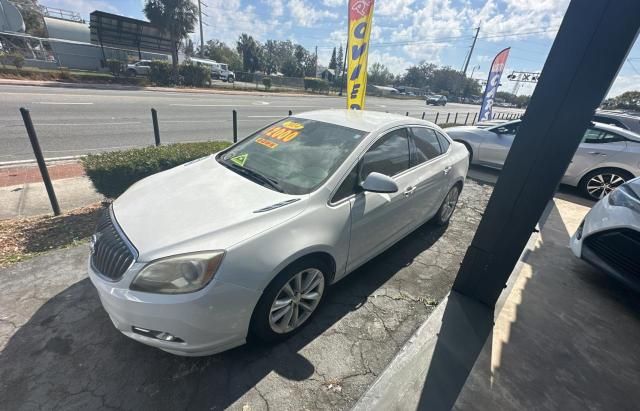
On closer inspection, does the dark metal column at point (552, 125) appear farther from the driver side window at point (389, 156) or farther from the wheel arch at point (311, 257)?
the wheel arch at point (311, 257)

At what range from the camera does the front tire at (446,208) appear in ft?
13.4

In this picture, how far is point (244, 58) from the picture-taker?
63906mm

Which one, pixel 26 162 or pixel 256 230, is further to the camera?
pixel 26 162

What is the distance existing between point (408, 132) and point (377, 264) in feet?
4.98

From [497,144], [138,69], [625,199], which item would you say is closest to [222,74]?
[138,69]

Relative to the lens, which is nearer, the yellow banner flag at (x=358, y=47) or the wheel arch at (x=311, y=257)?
the wheel arch at (x=311, y=257)

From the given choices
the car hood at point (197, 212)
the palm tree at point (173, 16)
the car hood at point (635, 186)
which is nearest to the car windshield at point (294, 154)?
the car hood at point (197, 212)

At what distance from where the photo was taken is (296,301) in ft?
7.34

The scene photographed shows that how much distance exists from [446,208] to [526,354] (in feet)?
7.17

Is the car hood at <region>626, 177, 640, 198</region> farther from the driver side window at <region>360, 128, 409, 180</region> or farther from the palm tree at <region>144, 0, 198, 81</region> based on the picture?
the palm tree at <region>144, 0, 198, 81</region>

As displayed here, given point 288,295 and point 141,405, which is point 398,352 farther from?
point 141,405

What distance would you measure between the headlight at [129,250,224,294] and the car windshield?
0.84 meters

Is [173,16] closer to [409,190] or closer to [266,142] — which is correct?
[266,142]

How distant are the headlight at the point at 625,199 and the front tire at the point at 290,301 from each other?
314 cm
